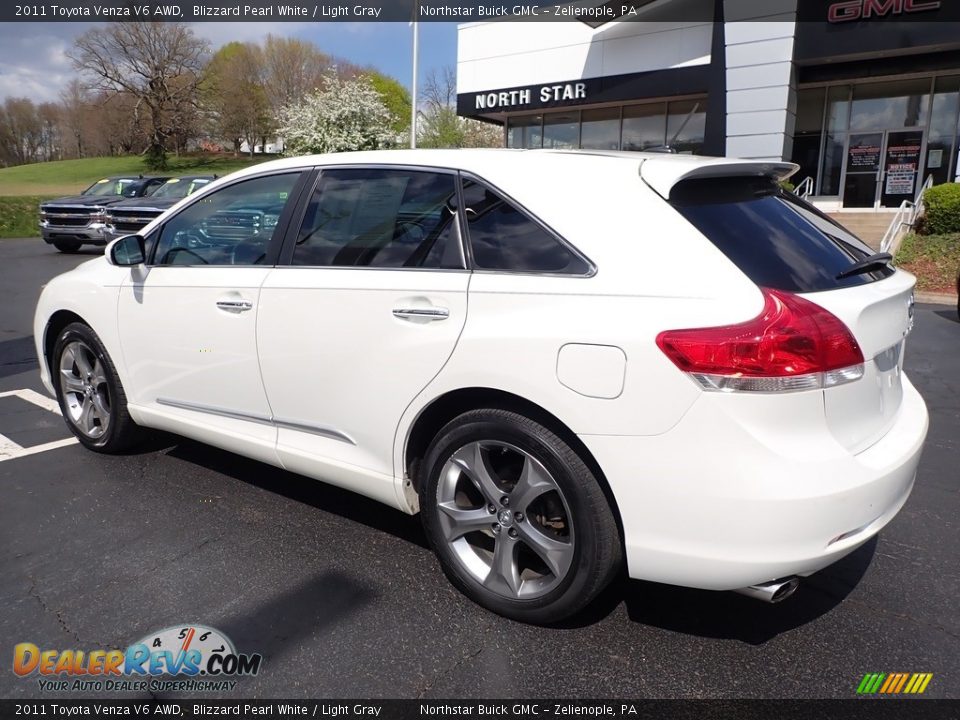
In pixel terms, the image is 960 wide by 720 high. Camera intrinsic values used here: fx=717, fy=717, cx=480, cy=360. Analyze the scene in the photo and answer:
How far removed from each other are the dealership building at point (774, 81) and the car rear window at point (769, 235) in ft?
49.8

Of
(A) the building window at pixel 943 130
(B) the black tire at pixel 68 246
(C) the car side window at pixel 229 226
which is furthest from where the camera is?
(A) the building window at pixel 943 130

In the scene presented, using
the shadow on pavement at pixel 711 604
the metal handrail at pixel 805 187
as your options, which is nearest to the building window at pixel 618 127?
the metal handrail at pixel 805 187

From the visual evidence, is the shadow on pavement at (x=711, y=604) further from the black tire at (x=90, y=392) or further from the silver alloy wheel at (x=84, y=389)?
the silver alloy wheel at (x=84, y=389)

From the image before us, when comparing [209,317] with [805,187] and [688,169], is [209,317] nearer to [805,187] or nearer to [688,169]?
[688,169]

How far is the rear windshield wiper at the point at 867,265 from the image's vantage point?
Answer: 8.22 feet

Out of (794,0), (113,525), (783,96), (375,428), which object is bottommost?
(113,525)

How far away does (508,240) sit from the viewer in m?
2.62

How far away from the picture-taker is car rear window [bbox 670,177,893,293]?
92.2 inches

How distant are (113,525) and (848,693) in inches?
125

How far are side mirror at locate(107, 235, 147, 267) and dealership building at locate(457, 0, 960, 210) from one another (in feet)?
50.0

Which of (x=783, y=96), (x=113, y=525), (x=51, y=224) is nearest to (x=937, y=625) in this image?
(x=113, y=525)

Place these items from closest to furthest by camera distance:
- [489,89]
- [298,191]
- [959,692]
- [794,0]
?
1. [959,692]
2. [298,191]
3. [794,0]
4. [489,89]

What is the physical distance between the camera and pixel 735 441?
6.90ft

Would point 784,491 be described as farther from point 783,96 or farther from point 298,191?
point 783,96
